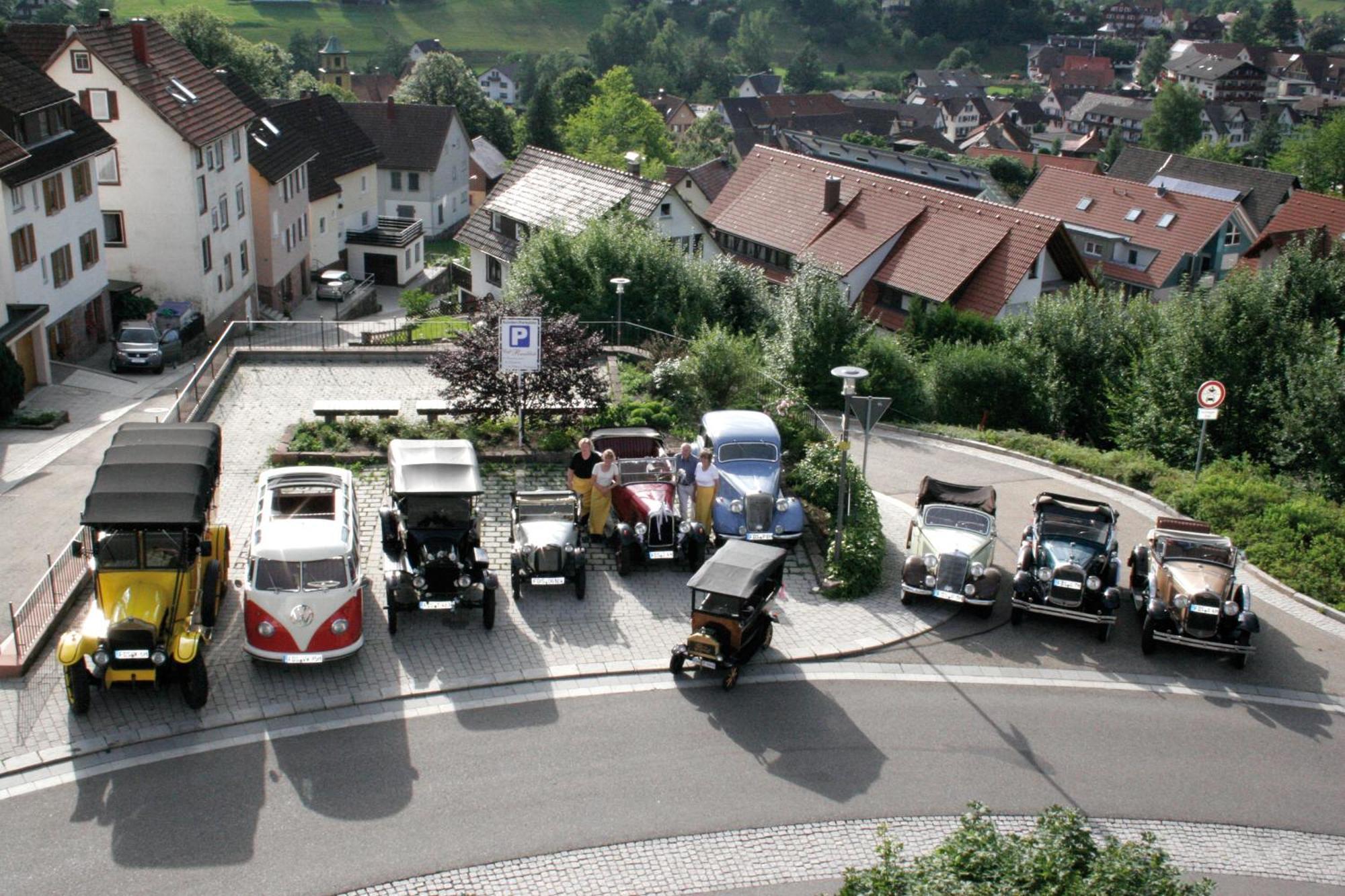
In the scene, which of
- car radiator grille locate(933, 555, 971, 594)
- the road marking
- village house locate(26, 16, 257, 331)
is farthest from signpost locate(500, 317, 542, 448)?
village house locate(26, 16, 257, 331)

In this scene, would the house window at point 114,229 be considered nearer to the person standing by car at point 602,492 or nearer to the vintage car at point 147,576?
the vintage car at point 147,576

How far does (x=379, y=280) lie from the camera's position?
60.1 meters

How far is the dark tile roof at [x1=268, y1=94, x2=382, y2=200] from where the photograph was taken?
56281 millimetres

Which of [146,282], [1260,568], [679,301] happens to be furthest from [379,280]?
[1260,568]

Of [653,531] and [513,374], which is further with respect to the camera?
[513,374]

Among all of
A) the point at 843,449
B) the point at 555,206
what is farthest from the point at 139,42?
the point at 843,449

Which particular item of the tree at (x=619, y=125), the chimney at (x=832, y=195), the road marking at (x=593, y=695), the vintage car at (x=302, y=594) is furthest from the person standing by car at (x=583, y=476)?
the tree at (x=619, y=125)

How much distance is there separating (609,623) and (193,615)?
18.1 ft

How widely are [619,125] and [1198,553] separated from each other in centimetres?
8256

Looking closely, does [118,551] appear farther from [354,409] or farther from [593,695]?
[354,409]

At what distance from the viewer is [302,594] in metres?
16.0

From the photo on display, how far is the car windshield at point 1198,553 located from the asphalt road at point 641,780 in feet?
7.63

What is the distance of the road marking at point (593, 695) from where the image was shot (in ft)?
47.2

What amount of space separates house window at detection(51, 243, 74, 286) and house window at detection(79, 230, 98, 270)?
761 millimetres
